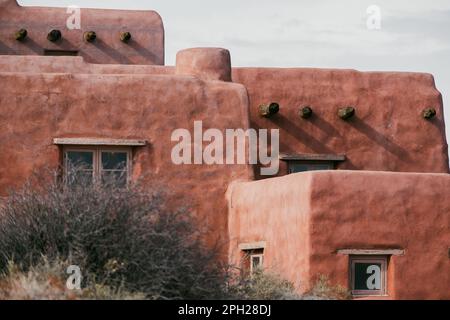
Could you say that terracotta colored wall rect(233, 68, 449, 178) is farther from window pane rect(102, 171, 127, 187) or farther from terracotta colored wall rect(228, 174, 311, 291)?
window pane rect(102, 171, 127, 187)

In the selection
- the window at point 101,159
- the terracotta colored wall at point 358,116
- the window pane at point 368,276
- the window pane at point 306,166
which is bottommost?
the window pane at point 368,276

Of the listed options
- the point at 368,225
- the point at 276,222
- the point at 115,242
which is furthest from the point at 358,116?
the point at 115,242

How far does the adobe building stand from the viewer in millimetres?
16375

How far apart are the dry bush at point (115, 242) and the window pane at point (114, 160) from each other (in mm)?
4312

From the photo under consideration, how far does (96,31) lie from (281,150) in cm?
627

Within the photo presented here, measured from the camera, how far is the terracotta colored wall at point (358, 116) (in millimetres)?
21953

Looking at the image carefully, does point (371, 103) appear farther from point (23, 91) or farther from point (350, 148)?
point (23, 91)

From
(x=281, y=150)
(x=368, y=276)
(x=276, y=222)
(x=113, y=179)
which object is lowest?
(x=368, y=276)

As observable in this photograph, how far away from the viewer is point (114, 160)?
18750 millimetres

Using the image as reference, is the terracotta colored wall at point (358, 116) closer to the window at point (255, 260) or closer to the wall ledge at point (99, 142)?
the wall ledge at point (99, 142)

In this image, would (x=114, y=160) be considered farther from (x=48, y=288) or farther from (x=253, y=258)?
(x=48, y=288)

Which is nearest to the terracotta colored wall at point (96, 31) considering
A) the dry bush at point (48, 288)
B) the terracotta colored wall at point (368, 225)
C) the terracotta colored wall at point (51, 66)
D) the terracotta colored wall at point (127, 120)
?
the terracotta colored wall at point (51, 66)

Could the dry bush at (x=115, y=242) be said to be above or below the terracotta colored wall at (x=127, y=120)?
below
